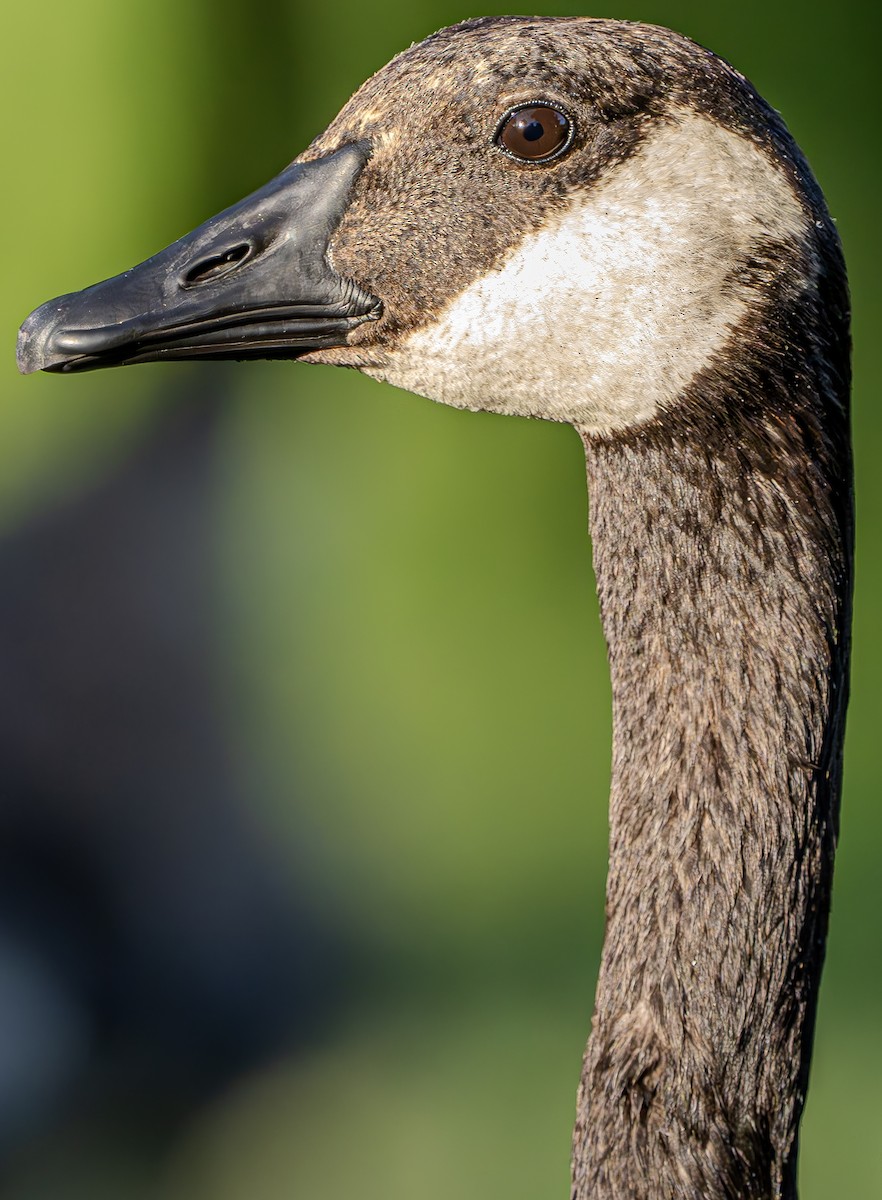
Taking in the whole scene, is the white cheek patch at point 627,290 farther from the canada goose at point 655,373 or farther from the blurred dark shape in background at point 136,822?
the blurred dark shape in background at point 136,822

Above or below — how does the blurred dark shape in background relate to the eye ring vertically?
below

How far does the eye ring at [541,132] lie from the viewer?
4.60ft

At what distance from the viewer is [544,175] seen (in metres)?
1.44

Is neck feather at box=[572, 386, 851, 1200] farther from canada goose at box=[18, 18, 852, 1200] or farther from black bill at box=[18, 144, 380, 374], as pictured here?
black bill at box=[18, 144, 380, 374]

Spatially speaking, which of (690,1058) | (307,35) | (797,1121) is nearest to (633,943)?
(690,1058)

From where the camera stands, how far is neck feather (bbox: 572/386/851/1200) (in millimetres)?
1431

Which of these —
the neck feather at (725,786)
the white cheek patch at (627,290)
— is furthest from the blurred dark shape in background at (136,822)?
the white cheek patch at (627,290)

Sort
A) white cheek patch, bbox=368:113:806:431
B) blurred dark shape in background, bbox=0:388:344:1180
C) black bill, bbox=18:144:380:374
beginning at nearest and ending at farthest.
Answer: white cheek patch, bbox=368:113:806:431, black bill, bbox=18:144:380:374, blurred dark shape in background, bbox=0:388:344:1180

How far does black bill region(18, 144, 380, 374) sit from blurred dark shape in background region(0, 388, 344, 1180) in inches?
101

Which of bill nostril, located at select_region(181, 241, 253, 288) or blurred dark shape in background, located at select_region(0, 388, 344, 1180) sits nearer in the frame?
bill nostril, located at select_region(181, 241, 253, 288)

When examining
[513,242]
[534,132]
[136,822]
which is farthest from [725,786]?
[136,822]

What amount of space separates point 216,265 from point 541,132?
413 millimetres

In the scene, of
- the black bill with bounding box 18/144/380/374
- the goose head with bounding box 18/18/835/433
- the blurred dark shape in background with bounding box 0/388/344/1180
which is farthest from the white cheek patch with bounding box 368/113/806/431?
the blurred dark shape in background with bounding box 0/388/344/1180

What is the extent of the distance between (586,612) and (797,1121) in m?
2.50
